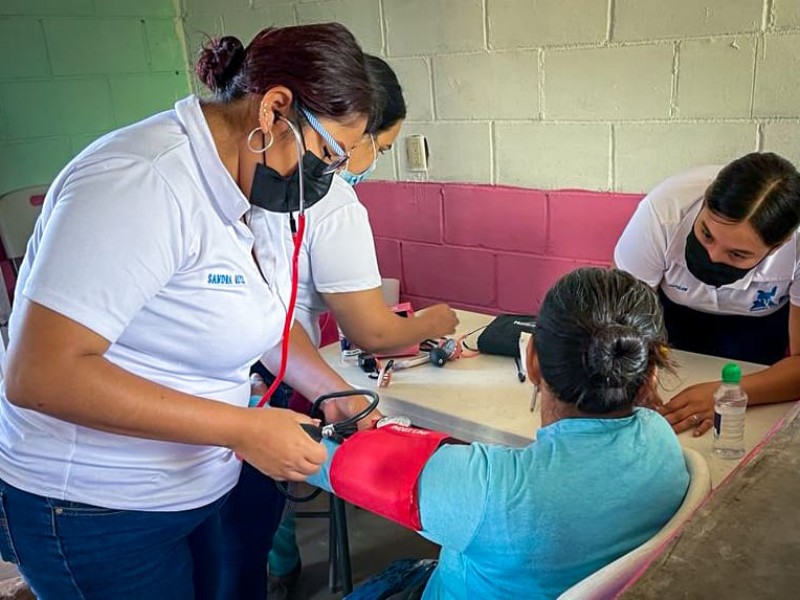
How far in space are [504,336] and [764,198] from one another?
2.17 feet

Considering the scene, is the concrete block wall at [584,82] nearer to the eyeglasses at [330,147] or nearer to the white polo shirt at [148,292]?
the eyeglasses at [330,147]

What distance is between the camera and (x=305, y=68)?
1.06m

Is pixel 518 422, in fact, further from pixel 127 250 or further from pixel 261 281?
pixel 127 250

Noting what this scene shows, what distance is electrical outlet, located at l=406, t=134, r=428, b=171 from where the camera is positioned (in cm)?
266

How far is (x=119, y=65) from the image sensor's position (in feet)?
9.99

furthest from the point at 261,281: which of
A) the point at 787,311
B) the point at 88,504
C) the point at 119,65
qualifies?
the point at 119,65

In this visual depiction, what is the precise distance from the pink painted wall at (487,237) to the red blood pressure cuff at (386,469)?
119 cm

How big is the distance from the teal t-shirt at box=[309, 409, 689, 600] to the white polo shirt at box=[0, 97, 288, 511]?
1.21ft

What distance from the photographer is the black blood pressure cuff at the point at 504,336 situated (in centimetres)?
186

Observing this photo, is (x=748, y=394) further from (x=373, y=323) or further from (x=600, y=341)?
(x=373, y=323)

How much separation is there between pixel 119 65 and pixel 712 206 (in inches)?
95.0

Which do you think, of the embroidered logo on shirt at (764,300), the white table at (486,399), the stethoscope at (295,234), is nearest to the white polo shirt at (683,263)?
the embroidered logo on shirt at (764,300)

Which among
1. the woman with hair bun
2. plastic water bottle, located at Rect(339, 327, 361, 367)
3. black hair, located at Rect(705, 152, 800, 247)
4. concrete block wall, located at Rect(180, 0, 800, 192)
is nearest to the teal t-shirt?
the woman with hair bun

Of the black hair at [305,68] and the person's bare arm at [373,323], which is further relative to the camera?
the person's bare arm at [373,323]
